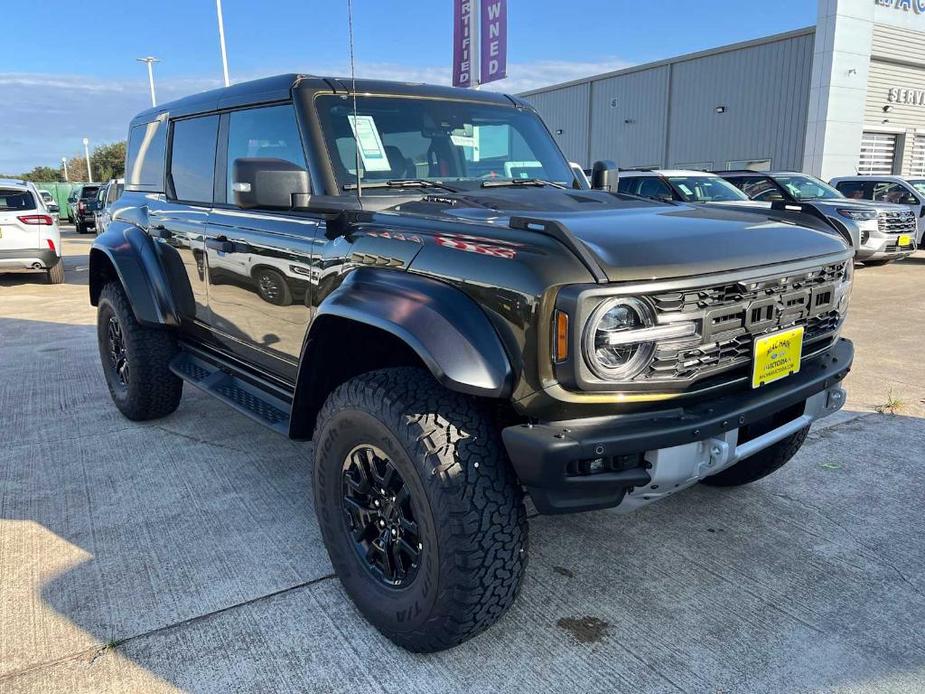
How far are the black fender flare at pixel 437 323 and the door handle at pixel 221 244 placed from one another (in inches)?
47.0

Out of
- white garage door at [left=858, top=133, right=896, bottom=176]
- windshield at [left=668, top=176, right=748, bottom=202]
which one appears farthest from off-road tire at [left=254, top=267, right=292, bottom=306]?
white garage door at [left=858, top=133, right=896, bottom=176]

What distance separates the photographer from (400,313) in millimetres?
2184

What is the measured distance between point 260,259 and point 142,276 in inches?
54.9

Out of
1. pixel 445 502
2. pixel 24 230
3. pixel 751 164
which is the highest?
pixel 751 164

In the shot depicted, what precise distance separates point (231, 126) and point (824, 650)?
3413 mm

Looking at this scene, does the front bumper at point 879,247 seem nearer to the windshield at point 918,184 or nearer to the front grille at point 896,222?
the front grille at point 896,222

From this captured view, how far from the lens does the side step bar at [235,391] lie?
3.14m

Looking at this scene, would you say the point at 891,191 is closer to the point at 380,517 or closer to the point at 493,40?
the point at 493,40

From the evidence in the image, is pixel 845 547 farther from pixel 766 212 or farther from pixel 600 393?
pixel 600 393

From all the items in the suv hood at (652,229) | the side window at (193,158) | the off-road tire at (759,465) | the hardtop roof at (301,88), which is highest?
the hardtop roof at (301,88)

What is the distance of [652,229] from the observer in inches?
93.1

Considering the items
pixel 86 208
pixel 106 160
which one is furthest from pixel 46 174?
pixel 86 208

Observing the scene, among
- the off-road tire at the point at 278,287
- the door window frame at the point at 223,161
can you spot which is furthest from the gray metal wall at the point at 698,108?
the off-road tire at the point at 278,287

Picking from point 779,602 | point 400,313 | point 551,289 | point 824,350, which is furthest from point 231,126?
point 779,602
